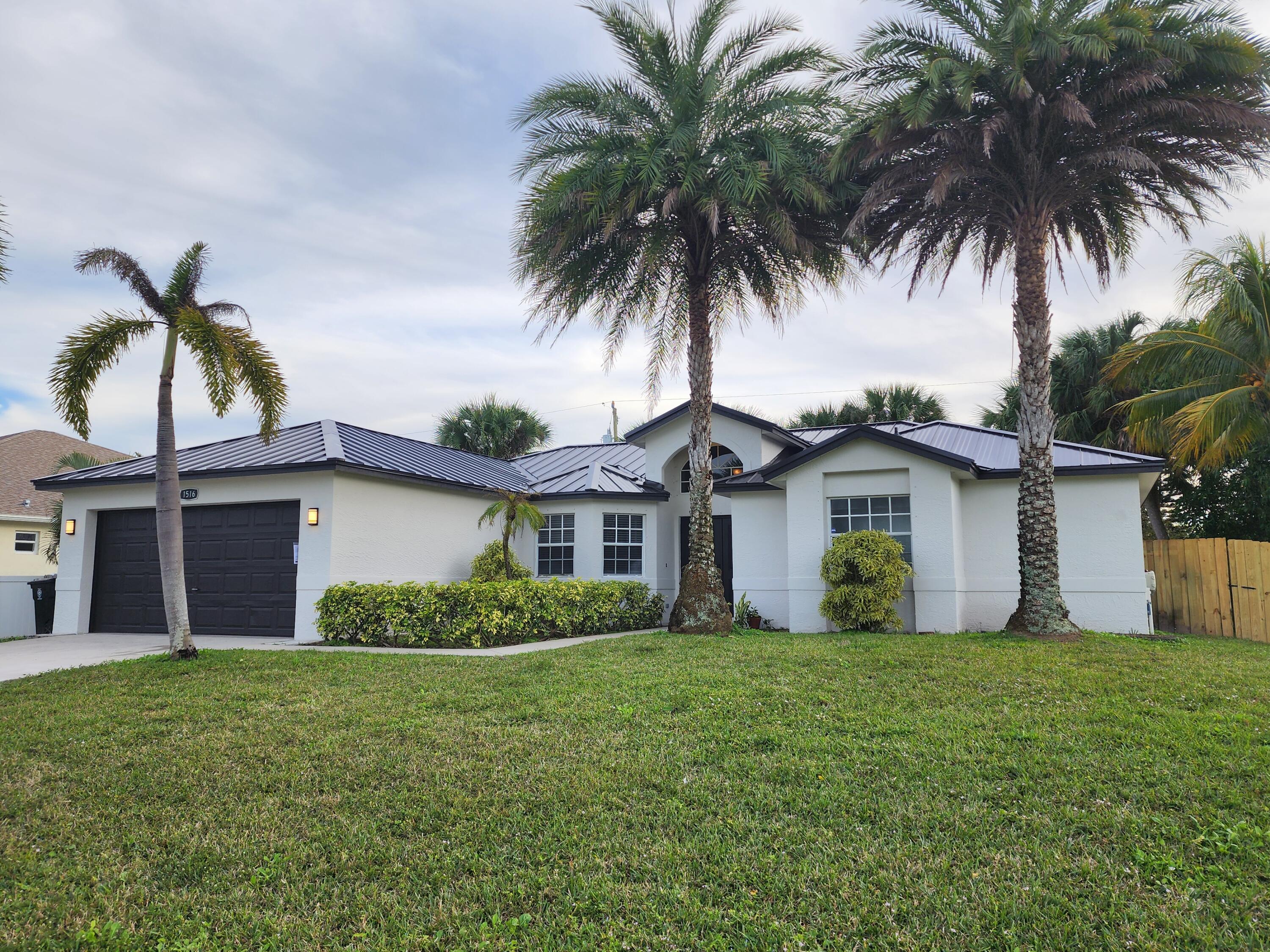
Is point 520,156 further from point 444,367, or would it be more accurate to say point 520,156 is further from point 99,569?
point 444,367

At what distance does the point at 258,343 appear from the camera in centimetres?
993

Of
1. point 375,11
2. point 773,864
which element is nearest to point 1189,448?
point 773,864

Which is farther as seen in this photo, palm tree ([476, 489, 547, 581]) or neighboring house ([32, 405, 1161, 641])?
palm tree ([476, 489, 547, 581])

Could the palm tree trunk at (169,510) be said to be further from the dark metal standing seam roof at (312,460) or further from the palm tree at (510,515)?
the palm tree at (510,515)

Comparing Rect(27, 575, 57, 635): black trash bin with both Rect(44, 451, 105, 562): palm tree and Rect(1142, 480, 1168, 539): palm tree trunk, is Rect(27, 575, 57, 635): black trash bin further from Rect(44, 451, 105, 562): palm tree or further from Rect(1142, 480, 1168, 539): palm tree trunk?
Rect(1142, 480, 1168, 539): palm tree trunk

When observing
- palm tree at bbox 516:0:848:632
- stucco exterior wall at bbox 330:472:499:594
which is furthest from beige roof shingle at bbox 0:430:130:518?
palm tree at bbox 516:0:848:632

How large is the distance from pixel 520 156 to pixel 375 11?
3275mm

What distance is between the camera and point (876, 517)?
13742 millimetres

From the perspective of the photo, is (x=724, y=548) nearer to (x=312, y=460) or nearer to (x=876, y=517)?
(x=876, y=517)

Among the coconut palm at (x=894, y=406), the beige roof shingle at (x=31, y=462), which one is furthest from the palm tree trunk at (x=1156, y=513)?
the beige roof shingle at (x=31, y=462)

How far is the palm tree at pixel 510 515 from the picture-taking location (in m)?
14.3

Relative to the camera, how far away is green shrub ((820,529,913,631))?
12.5 metres

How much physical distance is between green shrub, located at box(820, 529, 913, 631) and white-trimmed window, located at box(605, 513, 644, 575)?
207 inches

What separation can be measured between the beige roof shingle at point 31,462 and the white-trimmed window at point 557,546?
16.7m
